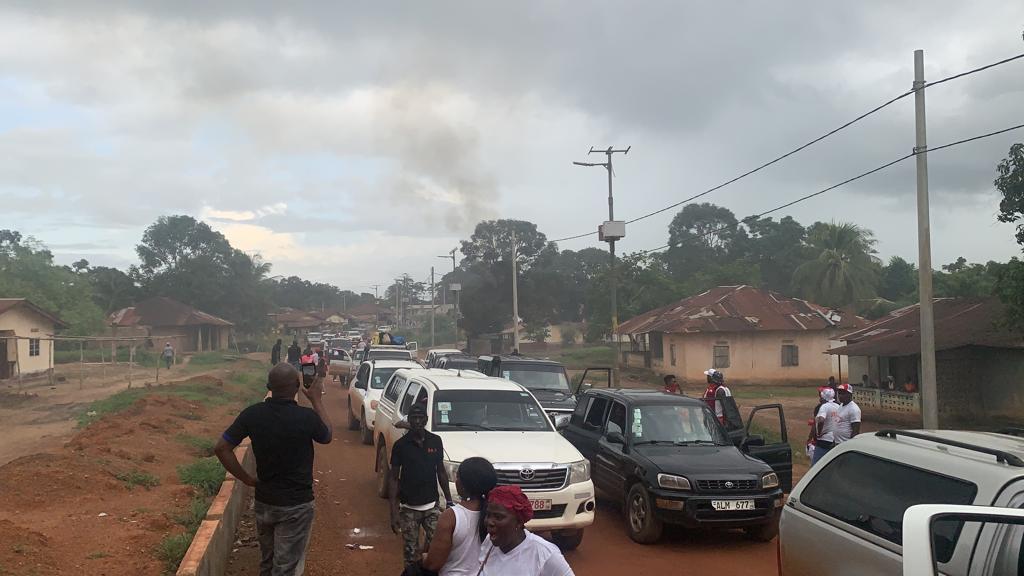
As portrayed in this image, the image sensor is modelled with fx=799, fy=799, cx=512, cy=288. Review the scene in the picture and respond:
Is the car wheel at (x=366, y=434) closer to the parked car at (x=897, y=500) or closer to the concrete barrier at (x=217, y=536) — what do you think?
the concrete barrier at (x=217, y=536)

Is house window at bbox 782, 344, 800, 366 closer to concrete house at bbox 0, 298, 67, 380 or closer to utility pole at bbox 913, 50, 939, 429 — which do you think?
utility pole at bbox 913, 50, 939, 429

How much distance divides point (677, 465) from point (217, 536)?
483 centimetres

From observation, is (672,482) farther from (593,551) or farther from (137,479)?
(137,479)

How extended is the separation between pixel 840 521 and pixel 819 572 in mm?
335

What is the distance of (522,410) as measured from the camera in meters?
10.0

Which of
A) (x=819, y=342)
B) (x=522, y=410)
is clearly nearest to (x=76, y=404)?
(x=522, y=410)

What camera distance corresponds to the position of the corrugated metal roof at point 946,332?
870 inches

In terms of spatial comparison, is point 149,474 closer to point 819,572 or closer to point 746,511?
point 746,511

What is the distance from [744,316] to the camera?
3891 centimetres

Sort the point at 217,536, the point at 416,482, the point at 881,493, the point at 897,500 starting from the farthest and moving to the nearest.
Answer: the point at 217,536
the point at 416,482
the point at 881,493
the point at 897,500

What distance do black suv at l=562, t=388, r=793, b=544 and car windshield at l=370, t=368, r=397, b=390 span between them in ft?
23.0

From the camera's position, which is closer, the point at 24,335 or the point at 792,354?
the point at 24,335

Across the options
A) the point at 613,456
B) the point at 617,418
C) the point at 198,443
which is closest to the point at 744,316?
the point at 198,443

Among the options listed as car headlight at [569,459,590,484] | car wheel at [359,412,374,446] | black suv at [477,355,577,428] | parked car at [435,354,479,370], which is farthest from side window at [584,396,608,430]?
parked car at [435,354,479,370]
